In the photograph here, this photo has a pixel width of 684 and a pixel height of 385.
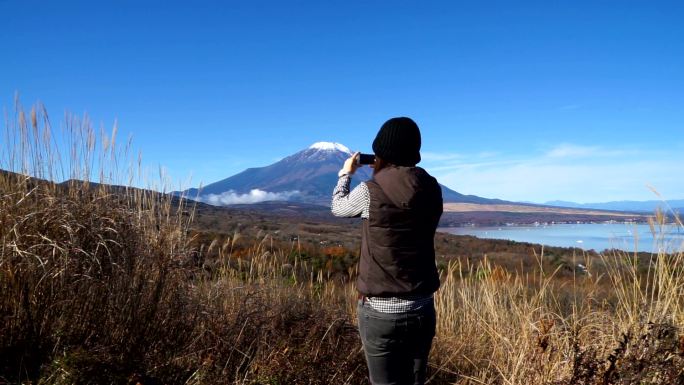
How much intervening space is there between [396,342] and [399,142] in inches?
35.3

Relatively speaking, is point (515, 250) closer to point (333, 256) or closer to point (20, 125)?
point (333, 256)

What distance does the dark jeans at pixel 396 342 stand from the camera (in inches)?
84.2

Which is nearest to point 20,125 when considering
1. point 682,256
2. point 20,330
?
point 20,330

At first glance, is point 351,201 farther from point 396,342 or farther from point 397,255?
point 396,342

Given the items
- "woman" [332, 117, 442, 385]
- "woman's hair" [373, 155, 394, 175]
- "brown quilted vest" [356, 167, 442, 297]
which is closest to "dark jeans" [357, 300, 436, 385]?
"woman" [332, 117, 442, 385]

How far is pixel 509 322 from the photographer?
13.8ft

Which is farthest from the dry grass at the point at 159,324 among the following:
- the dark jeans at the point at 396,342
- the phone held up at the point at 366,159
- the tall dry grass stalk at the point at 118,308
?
the phone held up at the point at 366,159

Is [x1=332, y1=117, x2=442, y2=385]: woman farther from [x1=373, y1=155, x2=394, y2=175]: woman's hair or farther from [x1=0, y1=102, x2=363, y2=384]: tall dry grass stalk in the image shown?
[x1=0, y1=102, x2=363, y2=384]: tall dry grass stalk

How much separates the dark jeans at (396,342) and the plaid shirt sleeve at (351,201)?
426 millimetres

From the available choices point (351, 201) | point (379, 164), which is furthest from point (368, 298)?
point (379, 164)

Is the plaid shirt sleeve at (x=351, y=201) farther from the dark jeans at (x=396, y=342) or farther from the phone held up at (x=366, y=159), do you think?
the dark jeans at (x=396, y=342)

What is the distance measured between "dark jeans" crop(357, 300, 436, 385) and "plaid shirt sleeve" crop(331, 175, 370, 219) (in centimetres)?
43

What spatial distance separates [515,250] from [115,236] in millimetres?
19618

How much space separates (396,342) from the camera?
A: 216cm
